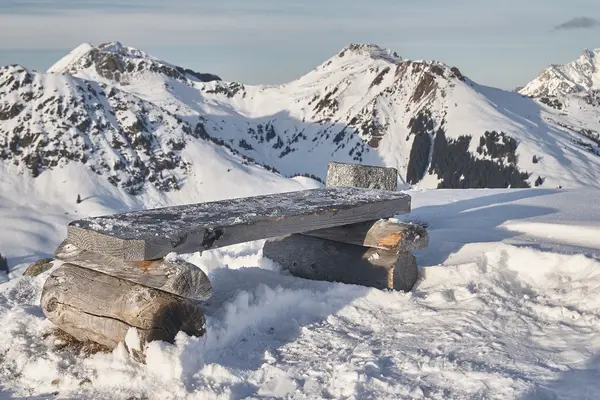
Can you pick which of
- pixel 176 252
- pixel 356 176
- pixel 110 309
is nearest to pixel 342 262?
pixel 356 176

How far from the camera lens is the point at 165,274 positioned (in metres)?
5.08

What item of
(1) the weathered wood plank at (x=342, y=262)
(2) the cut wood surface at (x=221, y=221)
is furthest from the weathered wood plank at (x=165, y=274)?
(1) the weathered wood plank at (x=342, y=262)

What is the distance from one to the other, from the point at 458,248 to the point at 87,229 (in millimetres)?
4878

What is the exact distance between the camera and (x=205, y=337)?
17.2 ft

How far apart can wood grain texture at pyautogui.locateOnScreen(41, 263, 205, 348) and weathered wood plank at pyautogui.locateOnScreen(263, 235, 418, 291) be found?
8.07 feet

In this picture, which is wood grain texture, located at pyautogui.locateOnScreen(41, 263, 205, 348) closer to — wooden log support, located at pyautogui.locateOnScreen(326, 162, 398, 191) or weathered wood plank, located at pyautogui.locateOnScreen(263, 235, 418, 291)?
A: weathered wood plank, located at pyautogui.locateOnScreen(263, 235, 418, 291)

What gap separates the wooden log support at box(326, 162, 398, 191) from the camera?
368 inches

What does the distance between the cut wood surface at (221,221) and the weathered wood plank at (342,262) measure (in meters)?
0.51

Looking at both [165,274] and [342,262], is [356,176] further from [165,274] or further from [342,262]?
[165,274]

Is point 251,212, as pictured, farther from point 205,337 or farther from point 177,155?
point 177,155

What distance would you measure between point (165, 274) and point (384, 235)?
284 centimetres

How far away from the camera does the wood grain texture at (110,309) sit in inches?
201

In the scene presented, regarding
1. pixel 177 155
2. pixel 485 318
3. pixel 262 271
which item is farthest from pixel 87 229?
pixel 177 155

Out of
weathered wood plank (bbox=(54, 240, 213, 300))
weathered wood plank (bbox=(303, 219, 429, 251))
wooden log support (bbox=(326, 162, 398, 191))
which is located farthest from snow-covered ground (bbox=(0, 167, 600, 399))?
wooden log support (bbox=(326, 162, 398, 191))
